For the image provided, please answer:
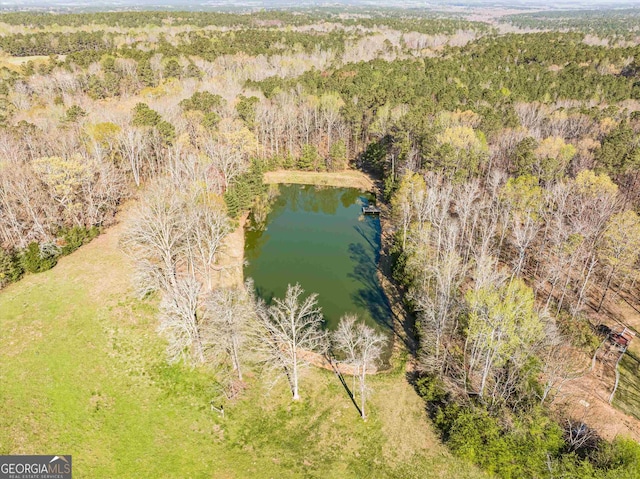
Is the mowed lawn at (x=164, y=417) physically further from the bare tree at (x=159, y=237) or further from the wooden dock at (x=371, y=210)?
the wooden dock at (x=371, y=210)

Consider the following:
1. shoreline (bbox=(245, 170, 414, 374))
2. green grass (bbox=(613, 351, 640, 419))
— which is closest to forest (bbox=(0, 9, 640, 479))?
green grass (bbox=(613, 351, 640, 419))

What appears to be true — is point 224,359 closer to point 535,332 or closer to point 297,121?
point 535,332

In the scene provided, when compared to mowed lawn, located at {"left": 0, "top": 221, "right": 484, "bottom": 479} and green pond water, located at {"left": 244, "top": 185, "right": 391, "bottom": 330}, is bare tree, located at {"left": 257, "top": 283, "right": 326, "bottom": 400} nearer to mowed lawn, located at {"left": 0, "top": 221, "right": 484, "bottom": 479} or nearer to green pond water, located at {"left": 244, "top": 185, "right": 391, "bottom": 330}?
mowed lawn, located at {"left": 0, "top": 221, "right": 484, "bottom": 479}

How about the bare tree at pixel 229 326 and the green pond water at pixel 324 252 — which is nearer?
the bare tree at pixel 229 326

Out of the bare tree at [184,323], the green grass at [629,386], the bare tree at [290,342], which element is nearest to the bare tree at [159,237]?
the bare tree at [184,323]

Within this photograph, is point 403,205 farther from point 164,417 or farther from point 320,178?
point 164,417

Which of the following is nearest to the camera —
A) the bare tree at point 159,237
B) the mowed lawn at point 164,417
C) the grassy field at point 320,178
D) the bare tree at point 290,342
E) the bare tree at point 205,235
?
the mowed lawn at point 164,417

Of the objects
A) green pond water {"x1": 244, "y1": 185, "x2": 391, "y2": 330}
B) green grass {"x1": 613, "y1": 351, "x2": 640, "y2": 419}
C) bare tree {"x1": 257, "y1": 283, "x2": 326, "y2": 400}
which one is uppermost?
bare tree {"x1": 257, "y1": 283, "x2": 326, "y2": 400}
